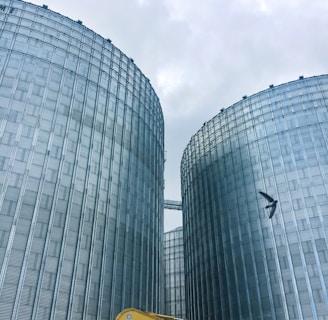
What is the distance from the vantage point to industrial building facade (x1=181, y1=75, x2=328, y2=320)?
193ft

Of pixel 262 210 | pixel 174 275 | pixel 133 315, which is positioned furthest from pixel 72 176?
pixel 174 275

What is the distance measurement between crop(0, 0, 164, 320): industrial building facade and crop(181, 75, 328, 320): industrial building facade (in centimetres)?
1324

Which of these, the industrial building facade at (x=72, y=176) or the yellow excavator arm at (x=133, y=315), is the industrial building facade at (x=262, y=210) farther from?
the yellow excavator arm at (x=133, y=315)

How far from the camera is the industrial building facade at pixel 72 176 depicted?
42.8m

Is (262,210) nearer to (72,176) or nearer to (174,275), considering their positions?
(72,176)

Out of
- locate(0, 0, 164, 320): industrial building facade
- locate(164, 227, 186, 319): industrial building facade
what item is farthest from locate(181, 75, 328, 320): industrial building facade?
locate(164, 227, 186, 319): industrial building facade

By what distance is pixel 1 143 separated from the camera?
47.2m

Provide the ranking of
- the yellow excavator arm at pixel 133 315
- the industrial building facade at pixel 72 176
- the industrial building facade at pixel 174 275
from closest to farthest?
1. the yellow excavator arm at pixel 133 315
2. the industrial building facade at pixel 72 176
3. the industrial building facade at pixel 174 275

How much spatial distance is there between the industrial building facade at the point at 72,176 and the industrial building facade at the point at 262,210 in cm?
1324

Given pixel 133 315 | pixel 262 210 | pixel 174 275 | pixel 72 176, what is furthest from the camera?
pixel 174 275

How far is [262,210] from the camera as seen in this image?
66125mm

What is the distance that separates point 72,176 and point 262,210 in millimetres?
31741

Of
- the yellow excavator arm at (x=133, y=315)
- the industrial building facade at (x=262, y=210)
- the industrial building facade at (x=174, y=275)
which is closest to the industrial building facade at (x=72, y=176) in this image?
the industrial building facade at (x=262, y=210)

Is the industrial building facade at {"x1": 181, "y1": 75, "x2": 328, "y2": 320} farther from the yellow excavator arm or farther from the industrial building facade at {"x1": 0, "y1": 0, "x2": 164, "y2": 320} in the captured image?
the yellow excavator arm
